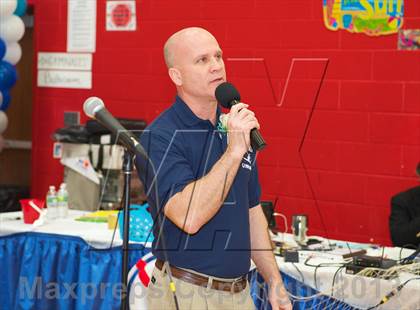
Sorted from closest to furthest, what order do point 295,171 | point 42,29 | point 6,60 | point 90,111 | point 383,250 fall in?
point 90,111 → point 383,250 → point 295,171 → point 6,60 → point 42,29

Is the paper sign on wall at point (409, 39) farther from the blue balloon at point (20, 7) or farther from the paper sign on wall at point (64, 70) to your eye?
the blue balloon at point (20, 7)

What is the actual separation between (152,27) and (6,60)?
41.5 inches

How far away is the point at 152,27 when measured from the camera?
17.5 feet

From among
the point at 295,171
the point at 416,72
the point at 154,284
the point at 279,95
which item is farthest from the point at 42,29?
the point at 154,284

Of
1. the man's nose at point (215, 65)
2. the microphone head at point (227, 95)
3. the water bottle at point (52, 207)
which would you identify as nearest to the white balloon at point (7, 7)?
the water bottle at point (52, 207)

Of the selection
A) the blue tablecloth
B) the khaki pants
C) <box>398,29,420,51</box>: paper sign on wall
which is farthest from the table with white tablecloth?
<box>398,29,420,51</box>: paper sign on wall

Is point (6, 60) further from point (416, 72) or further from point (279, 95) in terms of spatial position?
point (416, 72)

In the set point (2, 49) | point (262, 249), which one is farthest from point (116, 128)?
point (2, 49)

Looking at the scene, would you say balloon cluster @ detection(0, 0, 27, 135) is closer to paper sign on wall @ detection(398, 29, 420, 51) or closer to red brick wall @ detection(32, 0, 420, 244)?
red brick wall @ detection(32, 0, 420, 244)

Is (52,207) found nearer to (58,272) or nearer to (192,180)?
(58,272)

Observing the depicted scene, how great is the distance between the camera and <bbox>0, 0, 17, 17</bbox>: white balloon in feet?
16.6

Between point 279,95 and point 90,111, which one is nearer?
point 90,111

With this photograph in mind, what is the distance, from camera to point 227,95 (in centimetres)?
214

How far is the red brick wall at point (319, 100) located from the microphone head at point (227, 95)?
2.13 metres
